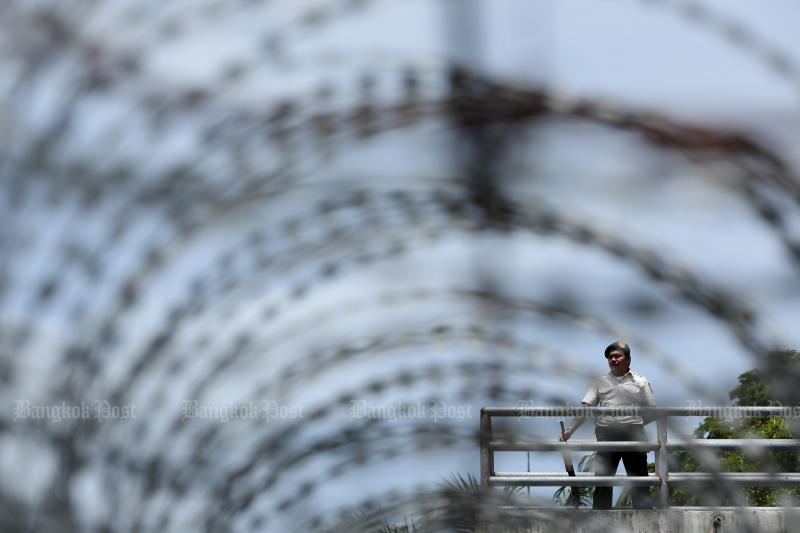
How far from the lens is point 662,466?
9.80 m

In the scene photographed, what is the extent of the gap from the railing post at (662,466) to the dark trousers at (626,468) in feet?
0.38

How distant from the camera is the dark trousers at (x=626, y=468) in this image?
9.66m

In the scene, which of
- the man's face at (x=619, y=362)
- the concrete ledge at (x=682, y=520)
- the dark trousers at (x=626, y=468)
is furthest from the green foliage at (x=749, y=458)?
the man's face at (x=619, y=362)

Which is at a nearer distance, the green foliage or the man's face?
the man's face

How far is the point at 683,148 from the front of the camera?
249 cm

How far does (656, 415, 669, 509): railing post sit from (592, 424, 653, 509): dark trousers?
12cm

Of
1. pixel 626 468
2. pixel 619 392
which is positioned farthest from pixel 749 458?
pixel 619 392

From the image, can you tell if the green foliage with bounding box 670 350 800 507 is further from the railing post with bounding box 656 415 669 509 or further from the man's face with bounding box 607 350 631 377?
the man's face with bounding box 607 350 631 377

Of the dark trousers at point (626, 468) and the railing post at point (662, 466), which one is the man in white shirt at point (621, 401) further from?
the railing post at point (662, 466)

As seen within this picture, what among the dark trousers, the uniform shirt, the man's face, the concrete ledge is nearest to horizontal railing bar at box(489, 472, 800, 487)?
the dark trousers

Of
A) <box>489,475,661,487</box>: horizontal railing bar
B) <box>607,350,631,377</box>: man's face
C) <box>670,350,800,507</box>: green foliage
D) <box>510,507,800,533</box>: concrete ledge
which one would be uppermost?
<box>670,350,800,507</box>: green foliage

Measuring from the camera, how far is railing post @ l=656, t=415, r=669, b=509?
376 inches

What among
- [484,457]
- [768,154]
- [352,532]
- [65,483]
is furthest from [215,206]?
[484,457]

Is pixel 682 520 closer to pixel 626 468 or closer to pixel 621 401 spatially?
pixel 626 468
